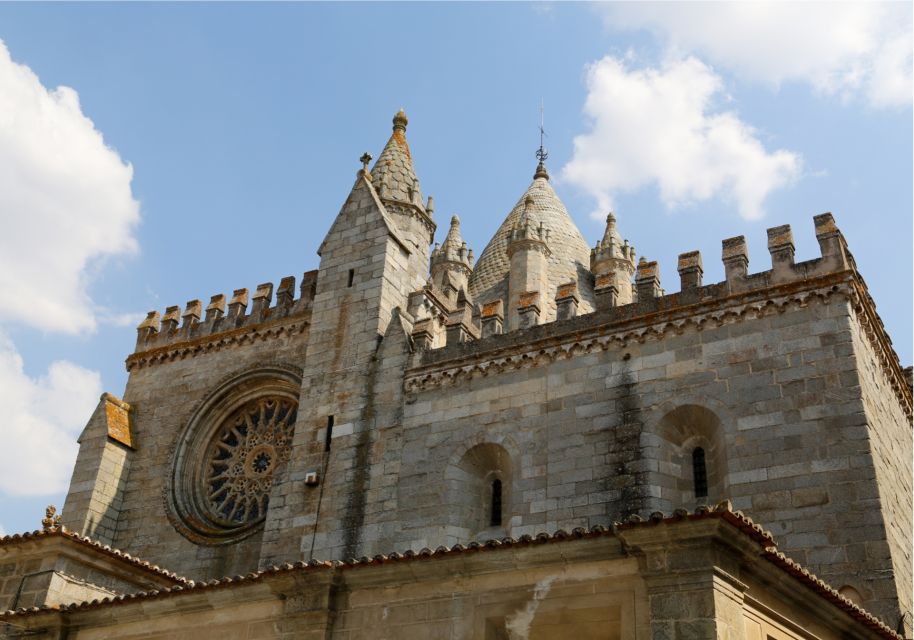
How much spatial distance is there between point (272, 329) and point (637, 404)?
918 cm

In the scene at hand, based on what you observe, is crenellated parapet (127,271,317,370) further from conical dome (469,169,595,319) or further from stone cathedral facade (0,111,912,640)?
conical dome (469,169,595,319)

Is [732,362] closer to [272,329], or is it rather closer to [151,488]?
[272,329]

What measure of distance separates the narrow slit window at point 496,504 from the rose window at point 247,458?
5057 mm

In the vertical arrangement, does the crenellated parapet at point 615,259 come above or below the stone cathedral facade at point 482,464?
above

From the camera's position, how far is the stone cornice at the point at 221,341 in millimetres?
21297

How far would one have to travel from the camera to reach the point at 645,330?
16.2m

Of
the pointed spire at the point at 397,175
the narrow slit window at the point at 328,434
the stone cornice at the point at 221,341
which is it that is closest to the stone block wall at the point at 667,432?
the narrow slit window at the point at 328,434

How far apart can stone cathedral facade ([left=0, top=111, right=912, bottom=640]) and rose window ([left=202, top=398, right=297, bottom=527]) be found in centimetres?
6

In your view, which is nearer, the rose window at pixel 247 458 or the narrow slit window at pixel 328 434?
the narrow slit window at pixel 328 434

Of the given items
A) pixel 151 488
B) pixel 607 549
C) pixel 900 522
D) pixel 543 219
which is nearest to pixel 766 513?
pixel 900 522

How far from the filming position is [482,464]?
17.1 meters

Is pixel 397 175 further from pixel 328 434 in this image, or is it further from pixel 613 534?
pixel 613 534

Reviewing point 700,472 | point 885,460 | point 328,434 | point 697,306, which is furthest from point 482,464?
point 885,460

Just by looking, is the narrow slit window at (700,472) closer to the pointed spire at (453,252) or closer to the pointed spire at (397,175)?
the pointed spire at (397,175)
